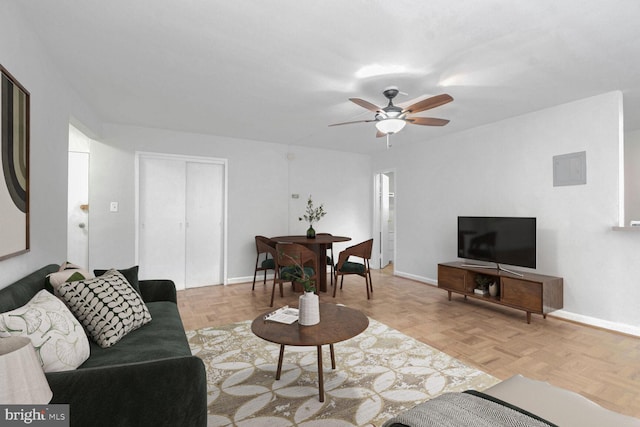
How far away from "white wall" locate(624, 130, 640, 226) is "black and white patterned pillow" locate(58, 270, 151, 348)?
6153 millimetres

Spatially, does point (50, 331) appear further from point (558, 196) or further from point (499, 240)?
point (558, 196)

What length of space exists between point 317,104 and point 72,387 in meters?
3.20

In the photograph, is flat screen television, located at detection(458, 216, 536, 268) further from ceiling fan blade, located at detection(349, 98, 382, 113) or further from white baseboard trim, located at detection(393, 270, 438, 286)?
ceiling fan blade, located at detection(349, 98, 382, 113)

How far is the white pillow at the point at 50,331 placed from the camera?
1.26 metres

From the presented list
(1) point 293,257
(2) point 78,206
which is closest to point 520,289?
(1) point 293,257

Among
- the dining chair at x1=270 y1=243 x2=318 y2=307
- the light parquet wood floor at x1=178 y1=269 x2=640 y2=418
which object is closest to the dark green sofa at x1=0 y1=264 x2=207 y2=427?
the light parquet wood floor at x1=178 y1=269 x2=640 y2=418

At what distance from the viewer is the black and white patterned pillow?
5.85ft

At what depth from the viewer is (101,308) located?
1826 mm

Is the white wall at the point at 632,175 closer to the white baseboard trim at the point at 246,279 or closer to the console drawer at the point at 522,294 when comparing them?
the console drawer at the point at 522,294

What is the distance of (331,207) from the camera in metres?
Result: 6.20

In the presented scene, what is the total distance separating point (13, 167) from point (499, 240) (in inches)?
176

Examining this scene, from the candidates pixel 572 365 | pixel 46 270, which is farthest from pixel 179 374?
pixel 572 365

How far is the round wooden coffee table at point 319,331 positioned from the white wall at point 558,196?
2.83 m

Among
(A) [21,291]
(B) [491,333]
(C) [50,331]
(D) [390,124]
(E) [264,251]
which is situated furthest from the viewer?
(E) [264,251]
